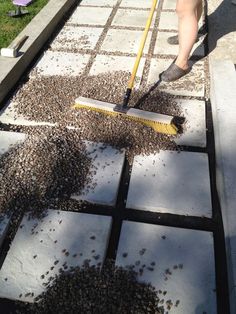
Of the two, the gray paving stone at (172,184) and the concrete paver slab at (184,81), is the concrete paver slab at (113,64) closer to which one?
the concrete paver slab at (184,81)

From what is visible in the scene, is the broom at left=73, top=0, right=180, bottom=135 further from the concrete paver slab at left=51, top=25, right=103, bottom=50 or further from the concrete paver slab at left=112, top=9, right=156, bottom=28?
the concrete paver slab at left=112, top=9, right=156, bottom=28

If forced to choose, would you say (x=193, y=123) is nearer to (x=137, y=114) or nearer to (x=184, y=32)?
(x=137, y=114)

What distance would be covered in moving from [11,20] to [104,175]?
283cm

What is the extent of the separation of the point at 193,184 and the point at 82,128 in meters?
1.03

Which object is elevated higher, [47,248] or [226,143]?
[226,143]

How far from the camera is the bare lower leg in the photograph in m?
3.06

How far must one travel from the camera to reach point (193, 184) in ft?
8.18

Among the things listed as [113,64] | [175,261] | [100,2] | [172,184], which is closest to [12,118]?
[113,64]

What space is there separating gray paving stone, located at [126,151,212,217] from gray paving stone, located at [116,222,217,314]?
17 cm

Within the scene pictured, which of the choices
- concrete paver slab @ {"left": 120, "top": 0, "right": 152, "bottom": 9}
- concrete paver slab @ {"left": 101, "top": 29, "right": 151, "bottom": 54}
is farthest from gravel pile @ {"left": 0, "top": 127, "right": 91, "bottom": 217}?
concrete paver slab @ {"left": 120, "top": 0, "right": 152, "bottom": 9}

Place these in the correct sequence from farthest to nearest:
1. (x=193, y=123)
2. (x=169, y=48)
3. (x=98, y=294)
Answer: (x=169, y=48)
(x=193, y=123)
(x=98, y=294)

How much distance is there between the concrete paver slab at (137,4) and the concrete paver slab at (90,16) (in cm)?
29

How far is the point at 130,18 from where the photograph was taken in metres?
4.61

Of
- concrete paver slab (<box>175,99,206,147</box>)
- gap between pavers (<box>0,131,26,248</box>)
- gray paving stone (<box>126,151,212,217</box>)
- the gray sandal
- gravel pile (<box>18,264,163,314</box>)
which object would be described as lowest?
gravel pile (<box>18,264,163,314</box>)
